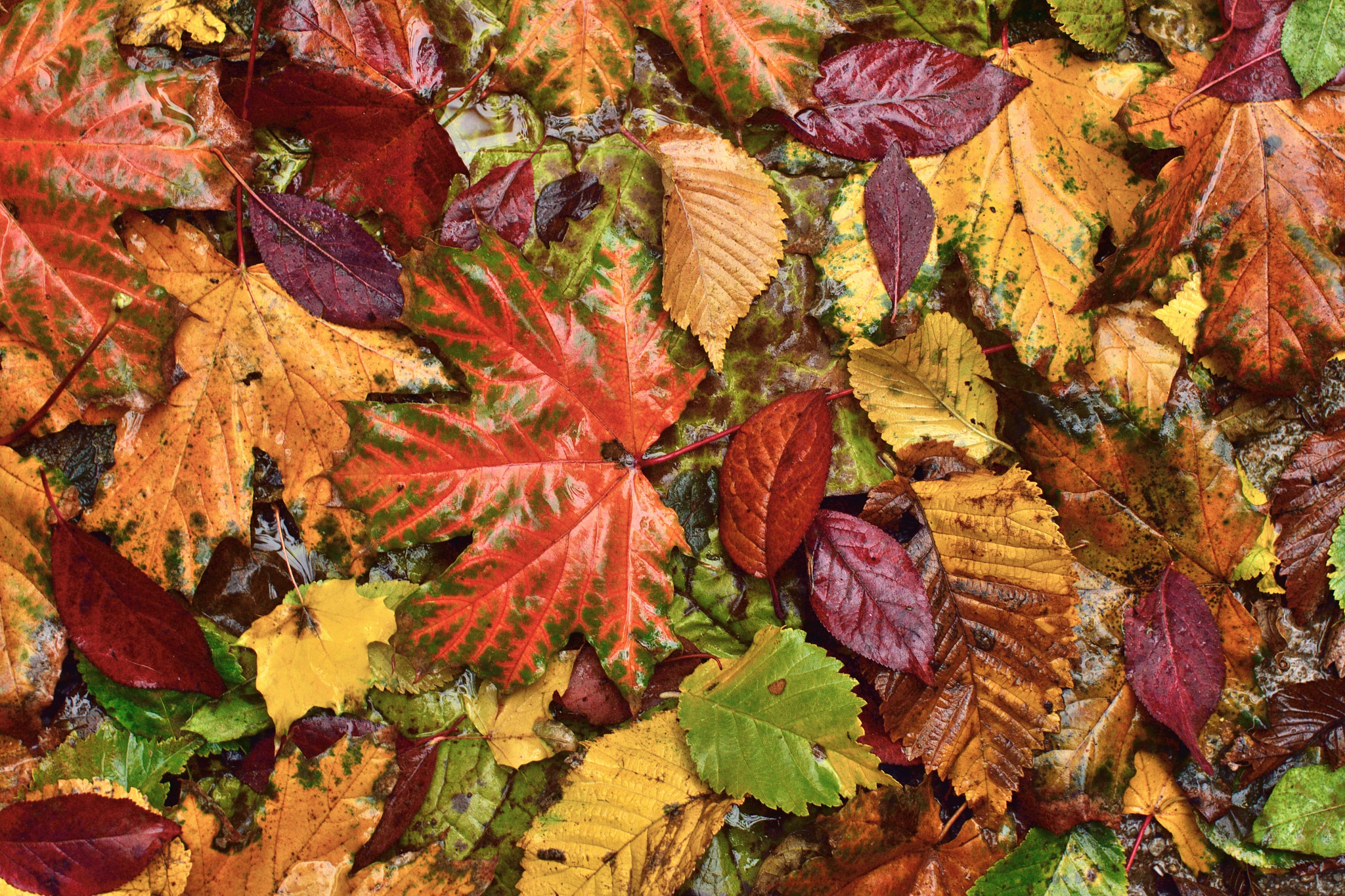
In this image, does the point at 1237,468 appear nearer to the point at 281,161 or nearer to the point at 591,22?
the point at 591,22

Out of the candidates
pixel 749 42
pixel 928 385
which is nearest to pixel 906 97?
pixel 749 42

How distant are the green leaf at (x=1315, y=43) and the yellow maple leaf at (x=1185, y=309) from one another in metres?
0.48

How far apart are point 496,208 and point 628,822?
145 cm

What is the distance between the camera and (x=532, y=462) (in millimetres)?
1731

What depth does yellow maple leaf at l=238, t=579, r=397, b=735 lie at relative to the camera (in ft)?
5.90

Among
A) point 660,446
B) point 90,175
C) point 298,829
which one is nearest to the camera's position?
point 90,175

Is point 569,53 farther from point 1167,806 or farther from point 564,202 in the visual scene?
point 1167,806

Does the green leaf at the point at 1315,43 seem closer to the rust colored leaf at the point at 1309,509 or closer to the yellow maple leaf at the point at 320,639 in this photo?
the rust colored leaf at the point at 1309,509

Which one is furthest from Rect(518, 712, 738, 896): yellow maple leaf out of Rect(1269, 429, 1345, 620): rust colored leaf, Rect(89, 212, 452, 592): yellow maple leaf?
Rect(1269, 429, 1345, 620): rust colored leaf

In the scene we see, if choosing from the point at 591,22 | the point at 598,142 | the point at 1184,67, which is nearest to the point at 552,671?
the point at 598,142

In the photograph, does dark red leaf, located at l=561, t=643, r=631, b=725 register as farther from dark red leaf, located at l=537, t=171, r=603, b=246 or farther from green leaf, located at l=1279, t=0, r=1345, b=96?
green leaf, located at l=1279, t=0, r=1345, b=96

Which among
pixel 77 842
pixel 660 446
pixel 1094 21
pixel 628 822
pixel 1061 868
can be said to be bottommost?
pixel 1061 868

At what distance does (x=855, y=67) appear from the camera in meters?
1.86

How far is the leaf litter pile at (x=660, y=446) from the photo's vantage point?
67.6 inches
